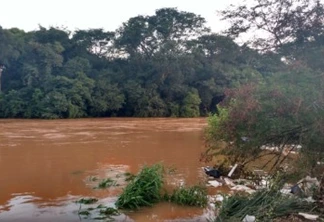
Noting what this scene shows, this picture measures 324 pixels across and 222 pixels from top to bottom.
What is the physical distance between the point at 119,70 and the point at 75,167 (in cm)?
2460

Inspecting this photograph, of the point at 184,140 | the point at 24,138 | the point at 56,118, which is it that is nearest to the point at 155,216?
the point at 184,140

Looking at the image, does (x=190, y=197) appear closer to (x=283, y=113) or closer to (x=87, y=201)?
(x=87, y=201)

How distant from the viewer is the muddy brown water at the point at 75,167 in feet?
24.1

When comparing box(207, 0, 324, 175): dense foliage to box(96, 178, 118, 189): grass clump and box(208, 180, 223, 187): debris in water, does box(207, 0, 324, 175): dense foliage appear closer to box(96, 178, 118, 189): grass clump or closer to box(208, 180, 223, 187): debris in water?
box(208, 180, 223, 187): debris in water

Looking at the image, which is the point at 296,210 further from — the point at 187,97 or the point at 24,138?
the point at 187,97

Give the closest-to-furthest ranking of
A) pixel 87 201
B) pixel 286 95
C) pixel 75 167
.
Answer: pixel 286 95 < pixel 87 201 < pixel 75 167

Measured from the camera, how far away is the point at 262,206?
19.5ft

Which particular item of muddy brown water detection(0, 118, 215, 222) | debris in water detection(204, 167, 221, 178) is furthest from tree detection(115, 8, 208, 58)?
debris in water detection(204, 167, 221, 178)

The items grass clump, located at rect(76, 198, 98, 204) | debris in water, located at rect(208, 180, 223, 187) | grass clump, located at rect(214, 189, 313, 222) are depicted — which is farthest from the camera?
debris in water, located at rect(208, 180, 223, 187)

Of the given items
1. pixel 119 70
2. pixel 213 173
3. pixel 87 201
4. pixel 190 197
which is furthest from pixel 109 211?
pixel 119 70

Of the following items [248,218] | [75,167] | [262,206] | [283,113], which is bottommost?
[75,167]

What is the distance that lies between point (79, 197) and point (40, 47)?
25735 millimetres

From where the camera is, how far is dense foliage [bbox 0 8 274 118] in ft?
104

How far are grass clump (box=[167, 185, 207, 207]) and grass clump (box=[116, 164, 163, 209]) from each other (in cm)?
33
